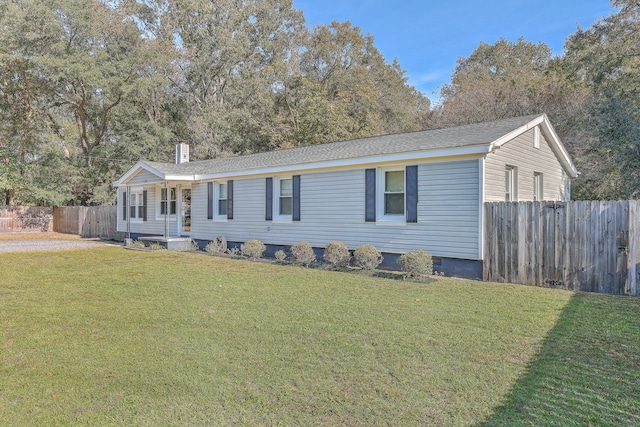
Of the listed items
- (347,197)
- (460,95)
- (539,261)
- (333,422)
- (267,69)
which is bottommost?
(333,422)

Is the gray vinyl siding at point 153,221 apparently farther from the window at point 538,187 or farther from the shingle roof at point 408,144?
the window at point 538,187

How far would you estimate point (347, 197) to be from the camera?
1078 cm

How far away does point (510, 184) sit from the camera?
9875mm

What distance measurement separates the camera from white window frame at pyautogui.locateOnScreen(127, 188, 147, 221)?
58.6ft

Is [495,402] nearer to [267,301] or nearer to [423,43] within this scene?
[267,301]

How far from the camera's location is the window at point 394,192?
9.87 m

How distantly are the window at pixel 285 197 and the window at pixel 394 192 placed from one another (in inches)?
139

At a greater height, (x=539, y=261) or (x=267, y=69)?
(x=267, y=69)

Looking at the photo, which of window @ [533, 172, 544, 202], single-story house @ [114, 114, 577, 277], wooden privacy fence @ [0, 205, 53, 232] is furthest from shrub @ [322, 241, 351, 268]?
wooden privacy fence @ [0, 205, 53, 232]

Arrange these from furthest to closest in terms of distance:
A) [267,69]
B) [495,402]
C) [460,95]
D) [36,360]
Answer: [267,69] < [460,95] < [36,360] < [495,402]

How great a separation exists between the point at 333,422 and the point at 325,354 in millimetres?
1249

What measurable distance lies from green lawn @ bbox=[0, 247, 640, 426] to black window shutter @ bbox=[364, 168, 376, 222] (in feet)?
10.3

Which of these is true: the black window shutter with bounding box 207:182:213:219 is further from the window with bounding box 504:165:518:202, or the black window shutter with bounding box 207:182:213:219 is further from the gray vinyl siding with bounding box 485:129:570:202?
the window with bounding box 504:165:518:202

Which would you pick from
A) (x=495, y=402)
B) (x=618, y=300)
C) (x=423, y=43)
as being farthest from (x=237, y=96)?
(x=495, y=402)
